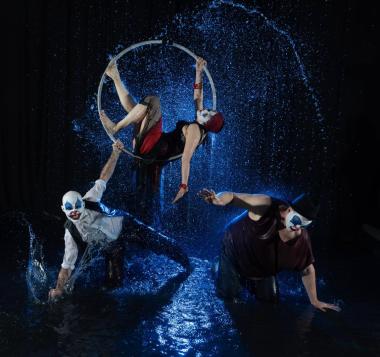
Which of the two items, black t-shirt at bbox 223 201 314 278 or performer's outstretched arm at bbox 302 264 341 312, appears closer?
black t-shirt at bbox 223 201 314 278

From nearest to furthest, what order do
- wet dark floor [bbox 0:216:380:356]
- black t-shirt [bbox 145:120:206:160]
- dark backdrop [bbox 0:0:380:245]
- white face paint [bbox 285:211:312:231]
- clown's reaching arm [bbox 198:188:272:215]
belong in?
wet dark floor [bbox 0:216:380:356], clown's reaching arm [bbox 198:188:272:215], white face paint [bbox 285:211:312:231], black t-shirt [bbox 145:120:206:160], dark backdrop [bbox 0:0:380:245]

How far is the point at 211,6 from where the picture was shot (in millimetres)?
5715

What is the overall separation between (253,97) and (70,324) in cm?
348

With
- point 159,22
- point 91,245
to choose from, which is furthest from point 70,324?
point 159,22

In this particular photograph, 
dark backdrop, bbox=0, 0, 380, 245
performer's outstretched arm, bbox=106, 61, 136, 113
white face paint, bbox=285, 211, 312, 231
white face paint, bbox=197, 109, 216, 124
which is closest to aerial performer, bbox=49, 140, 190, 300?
performer's outstretched arm, bbox=106, 61, 136, 113

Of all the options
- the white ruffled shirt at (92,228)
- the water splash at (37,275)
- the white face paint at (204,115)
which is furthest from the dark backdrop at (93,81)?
the white ruffled shirt at (92,228)

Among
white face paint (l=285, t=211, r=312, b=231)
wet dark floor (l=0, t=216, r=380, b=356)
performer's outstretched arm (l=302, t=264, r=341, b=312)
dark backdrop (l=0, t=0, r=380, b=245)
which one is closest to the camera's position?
wet dark floor (l=0, t=216, r=380, b=356)

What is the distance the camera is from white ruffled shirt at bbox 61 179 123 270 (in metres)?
3.55

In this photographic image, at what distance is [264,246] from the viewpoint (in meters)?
3.54

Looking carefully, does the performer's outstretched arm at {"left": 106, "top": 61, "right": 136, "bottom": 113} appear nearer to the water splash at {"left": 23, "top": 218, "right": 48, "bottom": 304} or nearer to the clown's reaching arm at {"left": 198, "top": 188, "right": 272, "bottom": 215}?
the clown's reaching arm at {"left": 198, "top": 188, "right": 272, "bottom": 215}

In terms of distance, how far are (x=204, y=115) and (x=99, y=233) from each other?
1279 millimetres

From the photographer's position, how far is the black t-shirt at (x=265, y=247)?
3484mm

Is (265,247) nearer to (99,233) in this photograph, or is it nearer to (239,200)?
(239,200)

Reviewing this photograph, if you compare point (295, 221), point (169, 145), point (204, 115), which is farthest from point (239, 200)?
point (169, 145)
